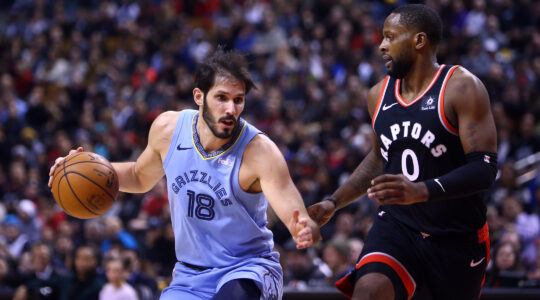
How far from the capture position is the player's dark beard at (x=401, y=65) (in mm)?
3965

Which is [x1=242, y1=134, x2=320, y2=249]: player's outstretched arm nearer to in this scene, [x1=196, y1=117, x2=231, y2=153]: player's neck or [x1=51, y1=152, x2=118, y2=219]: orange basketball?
[x1=196, y1=117, x2=231, y2=153]: player's neck

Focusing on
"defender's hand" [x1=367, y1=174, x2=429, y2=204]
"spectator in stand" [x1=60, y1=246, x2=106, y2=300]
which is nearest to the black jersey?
"defender's hand" [x1=367, y1=174, x2=429, y2=204]

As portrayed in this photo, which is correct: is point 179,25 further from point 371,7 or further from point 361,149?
point 361,149

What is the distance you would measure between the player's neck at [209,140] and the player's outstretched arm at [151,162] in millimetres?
232

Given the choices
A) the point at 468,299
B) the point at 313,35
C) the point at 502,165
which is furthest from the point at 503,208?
the point at 313,35

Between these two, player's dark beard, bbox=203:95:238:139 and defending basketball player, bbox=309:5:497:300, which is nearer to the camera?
defending basketball player, bbox=309:5:497:300

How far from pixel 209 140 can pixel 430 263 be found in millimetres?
1465

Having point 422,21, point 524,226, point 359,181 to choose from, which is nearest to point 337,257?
point 524,226

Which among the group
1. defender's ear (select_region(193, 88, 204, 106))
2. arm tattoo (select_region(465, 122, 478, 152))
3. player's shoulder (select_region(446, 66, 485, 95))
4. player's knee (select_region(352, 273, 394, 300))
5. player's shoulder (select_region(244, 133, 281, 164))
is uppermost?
defender's ear (select_region(193, 88, 204, 106))

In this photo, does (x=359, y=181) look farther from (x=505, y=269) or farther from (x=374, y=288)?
(x=505, y=269)

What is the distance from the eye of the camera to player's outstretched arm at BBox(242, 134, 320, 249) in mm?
3576

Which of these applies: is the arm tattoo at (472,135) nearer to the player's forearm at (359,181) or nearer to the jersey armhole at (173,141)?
the player's forearm at (359,181)

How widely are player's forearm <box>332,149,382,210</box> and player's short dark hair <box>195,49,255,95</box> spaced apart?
865 millimetres

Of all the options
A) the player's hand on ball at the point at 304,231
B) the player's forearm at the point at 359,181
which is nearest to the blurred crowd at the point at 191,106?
the player's forearm at the point at 359,181
